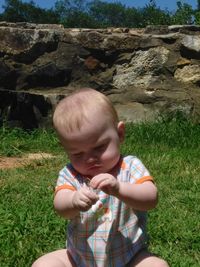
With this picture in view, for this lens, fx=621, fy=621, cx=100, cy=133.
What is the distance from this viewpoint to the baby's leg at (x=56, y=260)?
7.84 ft

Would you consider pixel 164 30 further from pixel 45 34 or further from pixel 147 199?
pixel 147 199

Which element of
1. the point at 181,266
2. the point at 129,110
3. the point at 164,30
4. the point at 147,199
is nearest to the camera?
the point at 147,199

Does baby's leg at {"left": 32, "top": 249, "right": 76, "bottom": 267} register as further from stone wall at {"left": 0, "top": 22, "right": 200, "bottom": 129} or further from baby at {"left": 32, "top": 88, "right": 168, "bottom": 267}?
stone wall at {"left": 0, "top": 22, "right": 200, "bottom": 129}

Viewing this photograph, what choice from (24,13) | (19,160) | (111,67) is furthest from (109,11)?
(19,160)

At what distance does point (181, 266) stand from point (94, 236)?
60cm

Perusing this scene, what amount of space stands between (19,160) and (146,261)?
10.1 feet

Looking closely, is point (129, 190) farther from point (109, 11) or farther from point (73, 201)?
point (109, 11)

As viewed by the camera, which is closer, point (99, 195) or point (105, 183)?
point (105, 183)

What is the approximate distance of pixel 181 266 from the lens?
2.78 metres

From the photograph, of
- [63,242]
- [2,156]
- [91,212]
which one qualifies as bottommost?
[2,156]

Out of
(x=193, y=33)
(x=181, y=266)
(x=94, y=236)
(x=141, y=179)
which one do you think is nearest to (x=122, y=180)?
(x=141, y=179)

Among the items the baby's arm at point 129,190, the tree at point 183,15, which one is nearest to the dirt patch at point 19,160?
the baby's arm at point 129,190

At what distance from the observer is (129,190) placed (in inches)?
88.4

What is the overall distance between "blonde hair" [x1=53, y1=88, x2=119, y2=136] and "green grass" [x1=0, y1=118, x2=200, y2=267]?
818 mm
